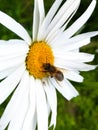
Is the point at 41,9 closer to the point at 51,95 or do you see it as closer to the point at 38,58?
the point at 38,58

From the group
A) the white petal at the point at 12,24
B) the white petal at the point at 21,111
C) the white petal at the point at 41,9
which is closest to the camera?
the white petal at the point at 12,24

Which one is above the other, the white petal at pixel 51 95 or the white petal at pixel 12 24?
the white petal at pixel 12 24

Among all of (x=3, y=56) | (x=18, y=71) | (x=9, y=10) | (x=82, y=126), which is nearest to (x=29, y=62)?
(x=18, y=71)

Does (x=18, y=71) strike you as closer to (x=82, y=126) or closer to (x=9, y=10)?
(x=9, y=10)

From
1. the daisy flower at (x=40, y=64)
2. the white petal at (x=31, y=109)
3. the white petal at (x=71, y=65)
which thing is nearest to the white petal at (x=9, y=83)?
the daisy flower at (x=40, y=64)

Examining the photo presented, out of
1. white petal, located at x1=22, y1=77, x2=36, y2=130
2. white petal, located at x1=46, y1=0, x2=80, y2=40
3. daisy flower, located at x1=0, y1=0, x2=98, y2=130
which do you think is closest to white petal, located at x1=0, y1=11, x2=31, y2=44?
daisy flower, located at x1=0, y1=0, x2=98, y2=130

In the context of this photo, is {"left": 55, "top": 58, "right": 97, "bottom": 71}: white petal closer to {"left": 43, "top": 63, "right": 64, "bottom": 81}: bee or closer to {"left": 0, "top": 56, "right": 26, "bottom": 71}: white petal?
{"left": 43, "top": 63, "right": 64, "bottom": 81}: bee

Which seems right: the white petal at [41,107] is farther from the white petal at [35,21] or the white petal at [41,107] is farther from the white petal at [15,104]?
the white petal at [35,21]
